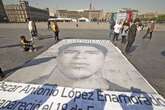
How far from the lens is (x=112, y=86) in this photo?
4344 mm

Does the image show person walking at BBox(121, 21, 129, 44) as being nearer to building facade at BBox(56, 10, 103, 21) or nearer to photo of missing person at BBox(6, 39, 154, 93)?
photo of missing person at BBox(6, 39, 154, 93)

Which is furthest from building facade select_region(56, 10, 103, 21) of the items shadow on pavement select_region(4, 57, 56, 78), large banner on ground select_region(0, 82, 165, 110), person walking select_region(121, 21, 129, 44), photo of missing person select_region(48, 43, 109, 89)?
large banner on ground select_region(0, 82, 165, 110)

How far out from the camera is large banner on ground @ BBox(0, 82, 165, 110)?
133 inches

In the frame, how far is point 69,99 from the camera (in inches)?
144

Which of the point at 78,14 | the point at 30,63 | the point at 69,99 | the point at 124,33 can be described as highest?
the point at 78,14

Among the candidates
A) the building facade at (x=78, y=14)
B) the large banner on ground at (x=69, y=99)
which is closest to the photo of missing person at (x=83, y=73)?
the large banner on ground at (x=69, y=99)

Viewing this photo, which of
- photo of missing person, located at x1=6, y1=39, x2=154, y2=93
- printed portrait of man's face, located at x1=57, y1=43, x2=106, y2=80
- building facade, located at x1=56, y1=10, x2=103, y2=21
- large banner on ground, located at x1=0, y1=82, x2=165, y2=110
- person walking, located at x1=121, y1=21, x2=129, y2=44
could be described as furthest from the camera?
building facade, located at x1=56, y1=10, x2=103, y2=21

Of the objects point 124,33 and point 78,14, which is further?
point 78,14

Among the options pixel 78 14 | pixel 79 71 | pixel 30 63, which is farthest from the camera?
pixel 78 14

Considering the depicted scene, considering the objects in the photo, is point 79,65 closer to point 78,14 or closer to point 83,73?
point 83,73

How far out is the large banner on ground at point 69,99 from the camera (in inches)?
133

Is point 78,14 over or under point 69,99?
over

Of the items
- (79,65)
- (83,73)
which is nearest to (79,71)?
(83,73)

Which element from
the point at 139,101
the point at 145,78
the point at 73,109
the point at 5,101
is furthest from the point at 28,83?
the point at 145,78
